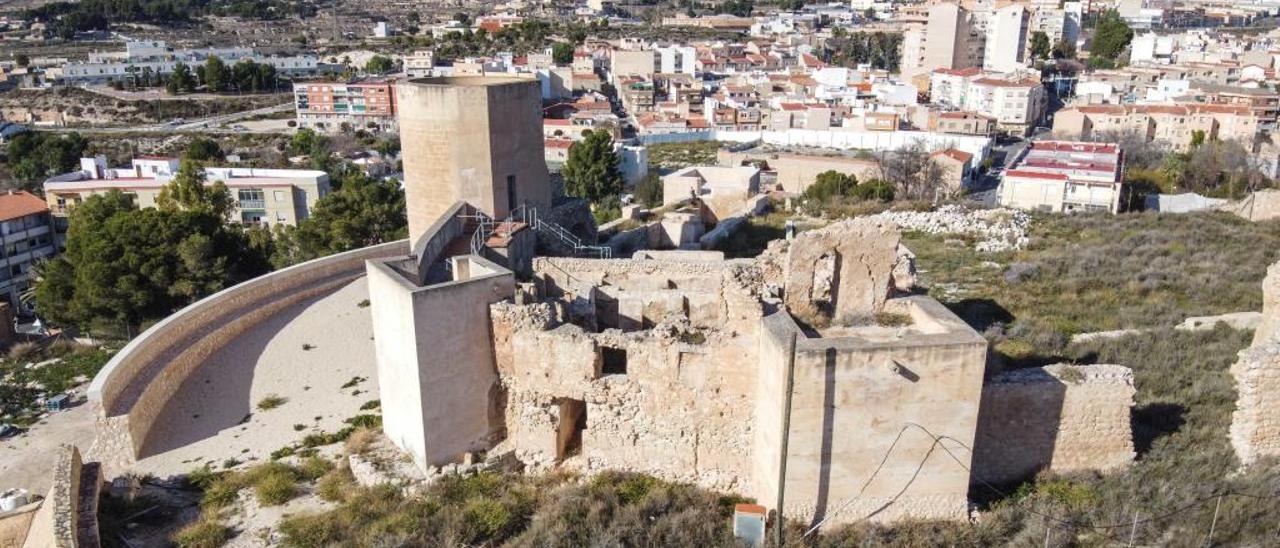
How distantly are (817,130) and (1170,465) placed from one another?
56109 millimetres

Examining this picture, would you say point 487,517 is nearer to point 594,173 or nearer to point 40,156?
point 594,173

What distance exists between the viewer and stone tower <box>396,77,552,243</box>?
1398 centimetres

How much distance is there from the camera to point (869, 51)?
356ft

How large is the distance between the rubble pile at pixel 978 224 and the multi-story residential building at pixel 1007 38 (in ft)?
253

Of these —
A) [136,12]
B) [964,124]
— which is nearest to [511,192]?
[964,124]

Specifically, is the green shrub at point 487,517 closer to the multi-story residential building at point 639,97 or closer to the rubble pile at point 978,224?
the rubble pile at point 978,224

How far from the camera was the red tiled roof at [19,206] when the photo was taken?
103ft

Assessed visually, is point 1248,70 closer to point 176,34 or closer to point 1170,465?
point 1170,465

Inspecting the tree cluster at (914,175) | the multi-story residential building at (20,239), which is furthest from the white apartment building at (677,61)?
the multi-story residential building at (20,239)

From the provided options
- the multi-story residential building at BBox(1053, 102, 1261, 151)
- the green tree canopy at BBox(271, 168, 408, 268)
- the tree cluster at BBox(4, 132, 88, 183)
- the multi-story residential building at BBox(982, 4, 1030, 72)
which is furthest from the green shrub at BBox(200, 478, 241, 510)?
the multi-story residential building at BBox(982, 4, 1030, 72)

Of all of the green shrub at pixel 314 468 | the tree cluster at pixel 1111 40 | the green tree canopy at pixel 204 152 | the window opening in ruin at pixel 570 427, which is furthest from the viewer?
the tree cluster at pixel 1111 40

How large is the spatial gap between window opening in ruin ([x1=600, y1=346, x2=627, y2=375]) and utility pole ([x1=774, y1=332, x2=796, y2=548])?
2.85 m

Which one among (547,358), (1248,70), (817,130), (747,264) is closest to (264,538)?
(547,358)

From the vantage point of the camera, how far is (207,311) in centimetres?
1611
